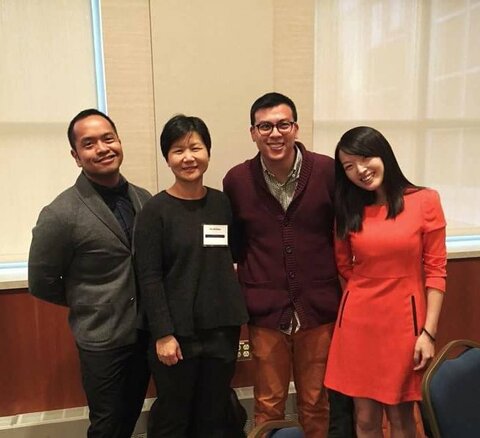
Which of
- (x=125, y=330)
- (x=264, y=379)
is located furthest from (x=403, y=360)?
(x=125, y=330)

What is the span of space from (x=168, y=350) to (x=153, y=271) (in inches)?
10.3

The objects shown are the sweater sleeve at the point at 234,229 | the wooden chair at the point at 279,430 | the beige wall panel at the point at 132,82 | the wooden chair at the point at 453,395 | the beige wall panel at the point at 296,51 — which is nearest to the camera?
the wooden chair at the point at 279,430

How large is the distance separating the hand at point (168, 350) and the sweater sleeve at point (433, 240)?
89cm

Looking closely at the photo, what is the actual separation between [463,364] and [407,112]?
1814mm

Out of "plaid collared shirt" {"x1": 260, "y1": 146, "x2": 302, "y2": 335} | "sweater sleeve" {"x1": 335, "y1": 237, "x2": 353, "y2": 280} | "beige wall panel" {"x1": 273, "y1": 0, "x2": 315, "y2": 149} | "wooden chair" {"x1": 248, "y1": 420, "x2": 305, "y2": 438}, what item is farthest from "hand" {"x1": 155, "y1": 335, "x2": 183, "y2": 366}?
"beige wall panel" {"x1": 273, "y1": 0, "x2": 315, "y2": 149}

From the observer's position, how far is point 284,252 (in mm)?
1709

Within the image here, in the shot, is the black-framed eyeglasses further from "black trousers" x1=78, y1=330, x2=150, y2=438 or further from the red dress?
"black trousers" x1=78, y1=330, x2=150, y2=438

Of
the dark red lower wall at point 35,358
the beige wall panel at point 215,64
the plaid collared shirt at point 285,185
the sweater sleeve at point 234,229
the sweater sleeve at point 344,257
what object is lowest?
the dark red lower wall at point 35,358

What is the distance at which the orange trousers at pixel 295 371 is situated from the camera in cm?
177

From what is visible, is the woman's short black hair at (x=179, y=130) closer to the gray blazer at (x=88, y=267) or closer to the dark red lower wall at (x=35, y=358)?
the gray blazer at (x=88, y=267)

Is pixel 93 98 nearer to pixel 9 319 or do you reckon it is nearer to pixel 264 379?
pixel 9 319

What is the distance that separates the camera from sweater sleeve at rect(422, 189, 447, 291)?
5.26ft

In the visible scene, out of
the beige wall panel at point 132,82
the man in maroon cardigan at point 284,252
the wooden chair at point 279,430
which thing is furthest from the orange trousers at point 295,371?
the beige wall panel at point 132,82

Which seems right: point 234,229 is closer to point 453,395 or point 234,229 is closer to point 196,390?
point 196,390
